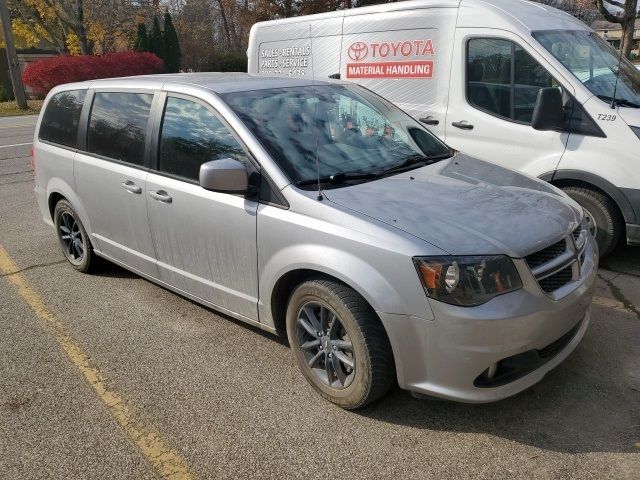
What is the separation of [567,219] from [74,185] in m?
3.82

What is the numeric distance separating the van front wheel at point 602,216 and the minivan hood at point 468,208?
1.43 meters

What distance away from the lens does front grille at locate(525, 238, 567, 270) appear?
2.81 meters

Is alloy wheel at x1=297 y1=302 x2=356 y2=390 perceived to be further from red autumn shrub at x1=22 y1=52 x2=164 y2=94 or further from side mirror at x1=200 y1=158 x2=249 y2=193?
red autumn shrub at x1=22 y1=52 x2=164 y2=94

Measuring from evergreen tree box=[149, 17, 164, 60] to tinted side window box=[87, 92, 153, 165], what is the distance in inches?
1174

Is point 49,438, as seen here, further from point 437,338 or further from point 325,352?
point 437,338

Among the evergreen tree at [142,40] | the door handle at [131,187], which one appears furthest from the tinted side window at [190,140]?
the evergreen tree at [142,40]

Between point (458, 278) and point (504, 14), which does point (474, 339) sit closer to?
point (458, 278)

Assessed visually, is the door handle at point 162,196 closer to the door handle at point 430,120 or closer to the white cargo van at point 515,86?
the white cargo van at point 515,86

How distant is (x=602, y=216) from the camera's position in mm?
4863

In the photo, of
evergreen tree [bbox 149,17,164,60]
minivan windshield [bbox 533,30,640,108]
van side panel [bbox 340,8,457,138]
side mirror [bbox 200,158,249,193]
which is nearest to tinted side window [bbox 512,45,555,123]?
minivan windshield [bbox 533,30,640,108]

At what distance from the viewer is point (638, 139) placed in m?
4.56

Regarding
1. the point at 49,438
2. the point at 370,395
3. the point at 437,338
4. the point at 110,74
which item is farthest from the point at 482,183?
the point at 110,74

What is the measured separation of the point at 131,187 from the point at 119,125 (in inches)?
Result: 22.7

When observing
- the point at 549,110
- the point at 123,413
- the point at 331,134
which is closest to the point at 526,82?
the point at 549,110
